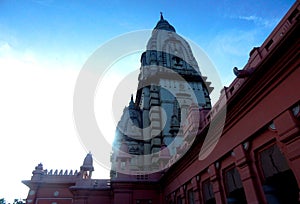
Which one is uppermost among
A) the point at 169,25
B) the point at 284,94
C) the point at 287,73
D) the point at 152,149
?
the point at 169,25

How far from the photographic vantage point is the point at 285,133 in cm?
578

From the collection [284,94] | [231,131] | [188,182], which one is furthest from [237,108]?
[188,182]

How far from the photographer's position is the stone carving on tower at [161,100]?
87.2ft

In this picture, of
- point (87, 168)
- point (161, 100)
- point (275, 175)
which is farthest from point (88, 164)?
point (275, 175)

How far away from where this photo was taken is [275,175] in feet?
21.2

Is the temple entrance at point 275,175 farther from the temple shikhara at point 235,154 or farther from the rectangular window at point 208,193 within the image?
the rectangular window at point 208,193

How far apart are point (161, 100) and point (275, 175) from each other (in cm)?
2291

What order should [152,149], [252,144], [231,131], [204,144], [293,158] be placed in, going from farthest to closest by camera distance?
[152,149] → [204,144] → [231,131] → [252,144] → [293,158]

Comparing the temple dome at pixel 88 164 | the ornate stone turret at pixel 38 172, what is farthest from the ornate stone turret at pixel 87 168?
the ornate stone turret at pixel 38 172

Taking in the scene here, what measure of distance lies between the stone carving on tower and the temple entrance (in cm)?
1727

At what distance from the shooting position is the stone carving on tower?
26.6m

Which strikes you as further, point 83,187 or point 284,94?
point 83,187

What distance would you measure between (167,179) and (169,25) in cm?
3305

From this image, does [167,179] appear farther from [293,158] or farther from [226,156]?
[293,158]
